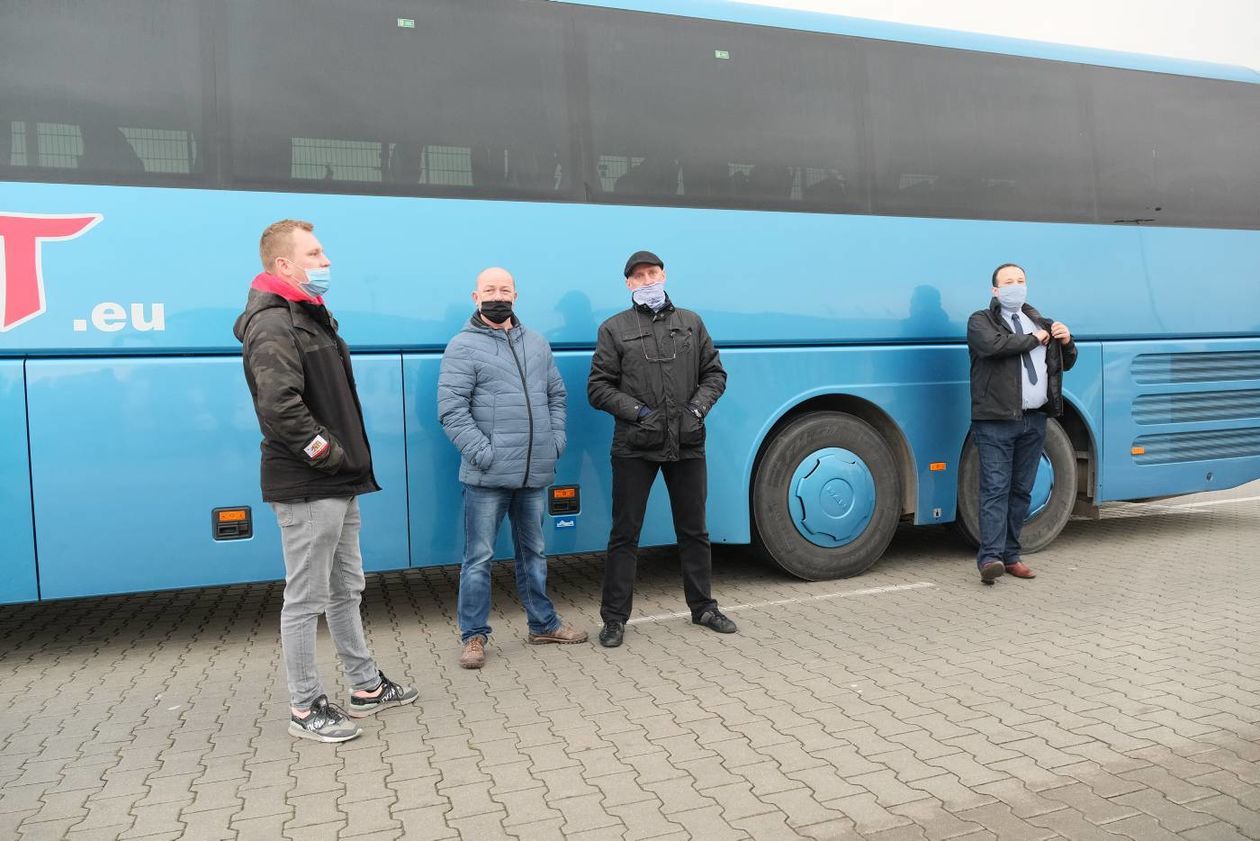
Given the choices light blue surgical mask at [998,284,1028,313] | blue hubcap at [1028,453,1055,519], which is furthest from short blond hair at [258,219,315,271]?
blue hubcap at [1028,453,1055,519]

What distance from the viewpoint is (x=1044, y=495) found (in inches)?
267

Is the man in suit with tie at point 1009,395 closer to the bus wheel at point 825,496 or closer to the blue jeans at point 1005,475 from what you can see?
the blue jeans at point 1005,475

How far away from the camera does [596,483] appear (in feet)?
18.1

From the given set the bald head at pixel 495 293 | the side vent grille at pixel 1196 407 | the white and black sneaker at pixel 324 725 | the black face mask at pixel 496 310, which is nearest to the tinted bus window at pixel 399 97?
the bald head at pixel 495 293

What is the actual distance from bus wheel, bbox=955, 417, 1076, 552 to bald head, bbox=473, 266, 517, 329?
11.6 feet

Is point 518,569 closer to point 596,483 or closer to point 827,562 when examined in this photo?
point 596,483

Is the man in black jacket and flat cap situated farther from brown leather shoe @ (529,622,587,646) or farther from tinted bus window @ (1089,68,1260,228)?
tinted bus window @ (1089,68,1260,228)

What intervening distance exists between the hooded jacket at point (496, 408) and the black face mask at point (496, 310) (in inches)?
1.8

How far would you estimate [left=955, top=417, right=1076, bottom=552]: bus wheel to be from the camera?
21.8 ft

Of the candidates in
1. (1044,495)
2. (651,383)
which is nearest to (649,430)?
(651,383)

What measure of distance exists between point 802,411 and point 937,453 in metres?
1.04

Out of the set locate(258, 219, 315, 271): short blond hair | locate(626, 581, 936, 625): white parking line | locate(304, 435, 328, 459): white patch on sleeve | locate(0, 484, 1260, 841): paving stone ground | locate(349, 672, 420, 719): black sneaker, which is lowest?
locate(626, 581, 936, 625): white parking line

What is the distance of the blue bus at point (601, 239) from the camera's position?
14.9 ft

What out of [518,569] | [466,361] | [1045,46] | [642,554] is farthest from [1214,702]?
[1045,46]
